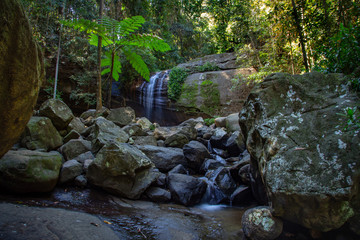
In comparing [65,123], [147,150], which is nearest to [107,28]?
[65,123]

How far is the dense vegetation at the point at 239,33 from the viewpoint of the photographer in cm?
400

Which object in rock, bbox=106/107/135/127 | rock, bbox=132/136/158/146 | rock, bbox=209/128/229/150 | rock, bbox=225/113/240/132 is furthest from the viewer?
rock, bbox=225/113/240/132

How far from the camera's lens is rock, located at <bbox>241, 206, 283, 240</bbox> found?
228 centimetres

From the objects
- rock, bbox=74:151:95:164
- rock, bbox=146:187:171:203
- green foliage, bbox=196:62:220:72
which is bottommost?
rock, bbox=146:187:171:203

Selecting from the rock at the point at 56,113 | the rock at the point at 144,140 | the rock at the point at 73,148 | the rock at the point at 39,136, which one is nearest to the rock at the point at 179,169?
the rock at the point at 144,140

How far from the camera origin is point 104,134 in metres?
4.69

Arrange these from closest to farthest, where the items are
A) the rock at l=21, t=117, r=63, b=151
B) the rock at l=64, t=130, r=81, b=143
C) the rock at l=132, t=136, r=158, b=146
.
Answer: the rock at l=21, t=117, r=63, b=151, the rock at l=64, t=130, r=81, b=143, the rock at l=132, t=136, r=158, b=146

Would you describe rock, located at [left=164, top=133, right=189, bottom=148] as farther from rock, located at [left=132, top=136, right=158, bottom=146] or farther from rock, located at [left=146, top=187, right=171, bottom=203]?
rock, located at [left=146, top=187, right=171, bottom=203]

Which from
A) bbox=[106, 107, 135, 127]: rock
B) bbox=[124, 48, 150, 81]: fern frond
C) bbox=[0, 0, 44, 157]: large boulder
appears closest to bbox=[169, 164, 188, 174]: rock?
bbox=[0, 0, 44, 157]: large boulder

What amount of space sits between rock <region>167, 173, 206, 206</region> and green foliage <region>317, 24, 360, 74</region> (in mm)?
3070

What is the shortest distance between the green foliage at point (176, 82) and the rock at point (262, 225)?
10871 millimetres

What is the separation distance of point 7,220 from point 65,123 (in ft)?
12.2

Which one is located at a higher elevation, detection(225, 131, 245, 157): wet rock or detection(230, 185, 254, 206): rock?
detection(225, 131, 245, 157): wet rock

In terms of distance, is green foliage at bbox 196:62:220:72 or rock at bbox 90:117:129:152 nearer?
rock at bbox 90:117:129:152
